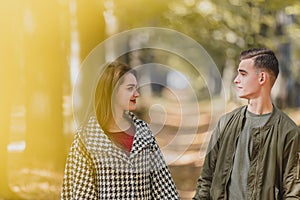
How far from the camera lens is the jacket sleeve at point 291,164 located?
87.8 inches

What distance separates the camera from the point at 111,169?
7.20 ft

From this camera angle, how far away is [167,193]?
2.28 metres

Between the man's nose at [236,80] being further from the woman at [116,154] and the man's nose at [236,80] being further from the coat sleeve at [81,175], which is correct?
the coat sleeve at [81,175]

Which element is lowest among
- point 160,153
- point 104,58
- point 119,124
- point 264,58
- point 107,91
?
point 160,153

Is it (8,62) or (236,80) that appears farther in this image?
(8,62)

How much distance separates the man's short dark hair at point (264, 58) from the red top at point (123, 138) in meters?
0.57

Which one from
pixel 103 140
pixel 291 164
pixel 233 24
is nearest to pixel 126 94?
pixel 103 140

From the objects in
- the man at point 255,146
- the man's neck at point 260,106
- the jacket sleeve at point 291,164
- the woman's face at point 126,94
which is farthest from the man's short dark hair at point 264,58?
the woman's face at point 126,94

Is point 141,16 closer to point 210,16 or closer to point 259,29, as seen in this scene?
point 210,16

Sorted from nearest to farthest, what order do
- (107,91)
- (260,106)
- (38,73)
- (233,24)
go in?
(107,91) → (260,106) → (233,24) → (38,73)

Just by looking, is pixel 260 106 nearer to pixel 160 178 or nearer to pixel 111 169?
pixel 160 178

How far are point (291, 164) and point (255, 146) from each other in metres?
0.16

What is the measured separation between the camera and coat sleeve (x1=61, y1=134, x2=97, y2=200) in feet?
7.18

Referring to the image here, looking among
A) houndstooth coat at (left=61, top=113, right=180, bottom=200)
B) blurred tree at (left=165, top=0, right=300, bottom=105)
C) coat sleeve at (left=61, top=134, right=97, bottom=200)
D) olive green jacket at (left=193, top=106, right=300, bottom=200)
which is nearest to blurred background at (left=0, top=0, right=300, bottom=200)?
blurred tree at (left=165, top=0, right=300, bottom=105)
